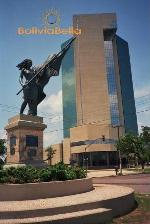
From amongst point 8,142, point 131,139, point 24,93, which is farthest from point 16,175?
point 131,139

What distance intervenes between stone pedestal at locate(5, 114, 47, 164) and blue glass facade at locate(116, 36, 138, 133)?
111 meters

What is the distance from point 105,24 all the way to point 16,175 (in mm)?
127319

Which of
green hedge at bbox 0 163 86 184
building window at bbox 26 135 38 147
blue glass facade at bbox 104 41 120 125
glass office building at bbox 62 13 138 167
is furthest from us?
blue glass facade at bbox 104 41 120 125

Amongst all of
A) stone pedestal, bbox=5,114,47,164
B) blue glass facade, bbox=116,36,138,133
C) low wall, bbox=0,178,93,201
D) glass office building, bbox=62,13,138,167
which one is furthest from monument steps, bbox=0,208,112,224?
blue glass facade, bbox=116,36,138,133

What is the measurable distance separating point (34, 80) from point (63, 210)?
18.6 meters

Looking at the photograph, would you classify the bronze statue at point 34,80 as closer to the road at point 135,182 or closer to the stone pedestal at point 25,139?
the stone pedestal at point 25,139

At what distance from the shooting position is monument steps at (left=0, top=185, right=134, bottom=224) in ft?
33.3

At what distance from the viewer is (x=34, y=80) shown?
92.1 ft

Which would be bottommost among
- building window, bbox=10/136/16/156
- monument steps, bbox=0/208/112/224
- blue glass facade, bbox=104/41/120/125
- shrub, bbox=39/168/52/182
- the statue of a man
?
monument steps, bbox=0/208/112/224

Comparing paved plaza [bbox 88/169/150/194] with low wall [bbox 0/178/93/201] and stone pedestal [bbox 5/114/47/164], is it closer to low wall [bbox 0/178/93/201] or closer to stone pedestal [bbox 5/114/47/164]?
stone pedestal [bbox 5/114/47/164]

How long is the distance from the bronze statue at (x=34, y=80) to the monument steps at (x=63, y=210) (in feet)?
53.3

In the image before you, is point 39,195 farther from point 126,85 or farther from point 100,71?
point 126,85

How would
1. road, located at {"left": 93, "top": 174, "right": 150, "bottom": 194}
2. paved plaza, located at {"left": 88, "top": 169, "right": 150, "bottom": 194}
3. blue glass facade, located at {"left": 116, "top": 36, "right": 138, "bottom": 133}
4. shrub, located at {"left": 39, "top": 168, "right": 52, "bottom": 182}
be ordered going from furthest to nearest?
blue glass facade, located at {"left": 116, "top": 36, "right": 138, "bottom": 133} → paved plaza, located at {"left": 88, "top": 169, "right": 150, "bottom": 194} → road, located at {"left": 93, "top": 174, "right": 150, "bottom": 194} → shrub, located at {"left": 39, "top": 168, "right": 52, "bottom": 182}

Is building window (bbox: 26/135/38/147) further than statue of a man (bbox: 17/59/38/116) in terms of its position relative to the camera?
No
